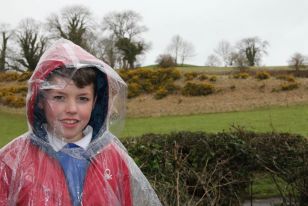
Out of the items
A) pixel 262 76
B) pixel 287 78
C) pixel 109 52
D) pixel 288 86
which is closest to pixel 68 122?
pixel 288 86

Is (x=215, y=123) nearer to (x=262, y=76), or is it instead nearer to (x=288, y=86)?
(x=288, y=86)

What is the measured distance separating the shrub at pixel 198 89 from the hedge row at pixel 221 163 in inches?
853

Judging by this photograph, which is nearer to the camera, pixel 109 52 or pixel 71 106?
pixel 71 106

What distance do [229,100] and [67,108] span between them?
24.2m

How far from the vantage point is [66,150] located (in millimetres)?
2418

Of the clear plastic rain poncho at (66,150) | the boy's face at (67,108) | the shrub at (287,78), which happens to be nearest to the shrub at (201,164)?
the clear plastic rain poncho at (66,150)

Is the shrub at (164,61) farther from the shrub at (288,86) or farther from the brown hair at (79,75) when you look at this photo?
the brown hair at (79,75)

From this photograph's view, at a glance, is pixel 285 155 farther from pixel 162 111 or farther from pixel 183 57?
pixel 183 57

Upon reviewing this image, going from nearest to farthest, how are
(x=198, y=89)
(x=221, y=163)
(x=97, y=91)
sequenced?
1. (x=97, y=91)
2. (x=221, y=163)
3. (x=198, y=89)

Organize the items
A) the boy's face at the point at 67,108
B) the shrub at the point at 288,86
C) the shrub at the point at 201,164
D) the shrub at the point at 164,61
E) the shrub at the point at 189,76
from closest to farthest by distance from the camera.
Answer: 1. the boy's face at the point at 67,108
2. the shrub at the point at 201,164
3. the shrub at the point at 288,86
4. the shrub at the point at 189,76
5. the shrub at the point at 164,61

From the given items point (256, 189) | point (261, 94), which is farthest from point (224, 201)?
point (261, 94)

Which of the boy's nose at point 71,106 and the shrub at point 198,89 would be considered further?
the shrub at point 198,89

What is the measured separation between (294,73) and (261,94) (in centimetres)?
682

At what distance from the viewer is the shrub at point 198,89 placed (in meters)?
27.9
